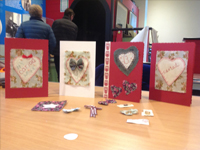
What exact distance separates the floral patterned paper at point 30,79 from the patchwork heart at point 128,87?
44cm

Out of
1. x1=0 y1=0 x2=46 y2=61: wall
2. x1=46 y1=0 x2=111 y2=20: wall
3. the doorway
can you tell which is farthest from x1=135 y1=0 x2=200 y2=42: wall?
x1=0 y1=0 x2=46 y2=61: wall

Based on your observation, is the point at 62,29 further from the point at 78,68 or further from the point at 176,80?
the point at 176,80

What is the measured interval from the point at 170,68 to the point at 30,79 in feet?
2.32

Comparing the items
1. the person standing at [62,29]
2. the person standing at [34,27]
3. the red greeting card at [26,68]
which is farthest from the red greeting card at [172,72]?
the person standing at [62,29]

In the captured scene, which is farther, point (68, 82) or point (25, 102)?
point (68, 82)

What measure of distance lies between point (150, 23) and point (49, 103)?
11.9 feet

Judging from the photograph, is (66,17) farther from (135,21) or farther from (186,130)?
(186,130)

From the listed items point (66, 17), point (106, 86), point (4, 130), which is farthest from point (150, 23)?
point (4, 130)

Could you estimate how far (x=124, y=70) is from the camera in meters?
0.87

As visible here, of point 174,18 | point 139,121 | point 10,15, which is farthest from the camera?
point 174,18

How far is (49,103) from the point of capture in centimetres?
79

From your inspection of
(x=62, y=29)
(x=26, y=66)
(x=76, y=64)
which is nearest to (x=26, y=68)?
(x=26, y=66)

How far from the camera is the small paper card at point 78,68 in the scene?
35.9 inches

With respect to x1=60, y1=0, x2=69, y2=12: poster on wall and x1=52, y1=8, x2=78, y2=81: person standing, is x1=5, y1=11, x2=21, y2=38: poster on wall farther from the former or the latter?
x1=60, y1=0, x2=69, y2=12: poster on wall
